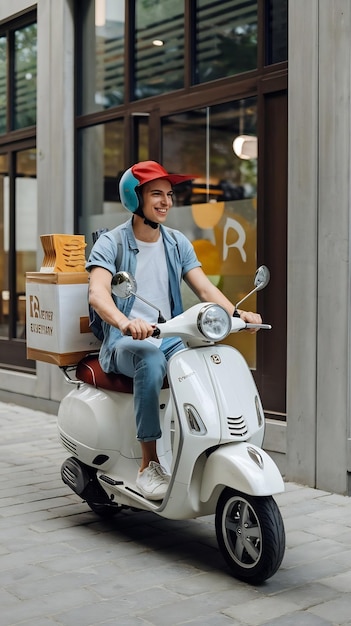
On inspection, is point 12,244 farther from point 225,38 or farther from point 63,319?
point 63,319

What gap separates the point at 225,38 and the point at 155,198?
9.53 ft

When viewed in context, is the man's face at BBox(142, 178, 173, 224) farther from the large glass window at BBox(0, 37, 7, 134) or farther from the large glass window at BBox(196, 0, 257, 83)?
the large glass window at BBox(0, 37, 7, 134)

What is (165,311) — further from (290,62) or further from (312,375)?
(290,62)

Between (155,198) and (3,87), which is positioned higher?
(3,87)

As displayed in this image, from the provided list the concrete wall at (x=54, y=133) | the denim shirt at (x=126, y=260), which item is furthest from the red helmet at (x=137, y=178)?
the concrete wall at (x=54, y=133)

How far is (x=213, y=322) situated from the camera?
13.2 feet

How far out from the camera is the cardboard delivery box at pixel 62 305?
490cm

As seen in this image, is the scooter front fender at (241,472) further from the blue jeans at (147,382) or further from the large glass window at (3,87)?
the large glass window at (3,87)

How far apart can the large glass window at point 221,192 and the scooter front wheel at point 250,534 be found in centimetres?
256

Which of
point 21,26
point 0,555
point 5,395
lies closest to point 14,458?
point 0,555

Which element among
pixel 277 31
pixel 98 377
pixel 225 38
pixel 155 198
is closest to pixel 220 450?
pixel 98 377

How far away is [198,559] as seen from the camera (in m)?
4.26

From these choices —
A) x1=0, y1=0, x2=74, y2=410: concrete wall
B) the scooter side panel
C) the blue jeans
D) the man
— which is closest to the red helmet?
the man

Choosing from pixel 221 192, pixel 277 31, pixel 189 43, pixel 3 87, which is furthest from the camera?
pixel 3 87
